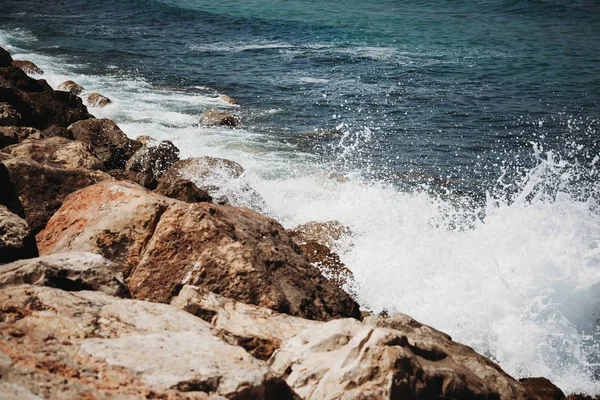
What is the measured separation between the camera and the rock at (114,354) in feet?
8.99

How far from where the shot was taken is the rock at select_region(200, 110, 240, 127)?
15172 millimetres

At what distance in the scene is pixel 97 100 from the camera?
51.9 feet

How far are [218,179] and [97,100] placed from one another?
7.90 m

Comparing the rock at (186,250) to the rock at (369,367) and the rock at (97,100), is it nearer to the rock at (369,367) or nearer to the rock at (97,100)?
the rock at (369,367)

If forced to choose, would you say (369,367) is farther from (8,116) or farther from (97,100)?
(97,100)

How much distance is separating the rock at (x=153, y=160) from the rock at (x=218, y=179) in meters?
0.30

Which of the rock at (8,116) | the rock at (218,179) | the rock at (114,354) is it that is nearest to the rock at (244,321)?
the rock at (114,354)

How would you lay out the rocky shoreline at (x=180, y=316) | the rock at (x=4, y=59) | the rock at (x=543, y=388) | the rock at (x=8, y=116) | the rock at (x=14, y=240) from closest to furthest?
1. the rocky shoreline at (x=180, y=316)
2. the rock at (x=14, y=240)
3. the rock at (x=543, y=388)
4. the rock at (x=8, y=116)
5. the rock at (x=4, y=59)

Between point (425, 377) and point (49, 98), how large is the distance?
39.3 ft

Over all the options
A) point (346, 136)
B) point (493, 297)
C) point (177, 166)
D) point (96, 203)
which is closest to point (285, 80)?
point (346, 136)

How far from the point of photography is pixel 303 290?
5258 millimetres

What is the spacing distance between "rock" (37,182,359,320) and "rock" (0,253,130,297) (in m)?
0.64

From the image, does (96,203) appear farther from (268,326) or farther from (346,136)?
(346,136)

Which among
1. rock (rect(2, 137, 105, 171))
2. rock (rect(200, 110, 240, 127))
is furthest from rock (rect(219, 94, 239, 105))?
rock (rect(2, 137, 105, 171))
